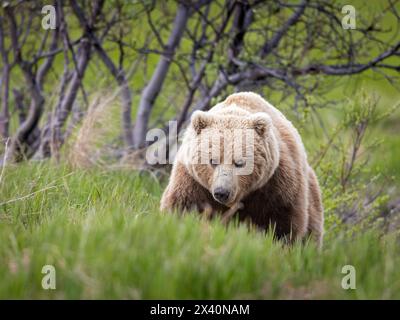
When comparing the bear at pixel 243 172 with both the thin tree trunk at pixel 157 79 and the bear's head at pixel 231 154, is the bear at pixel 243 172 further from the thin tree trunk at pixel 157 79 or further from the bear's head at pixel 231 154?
the thin tree trunk at pixel 157 79

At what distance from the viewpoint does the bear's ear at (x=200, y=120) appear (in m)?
4.70

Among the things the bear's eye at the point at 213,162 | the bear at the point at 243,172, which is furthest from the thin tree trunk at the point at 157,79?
the bear's eye at the point at 213,162

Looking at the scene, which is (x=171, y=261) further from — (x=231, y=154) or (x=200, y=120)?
(x=200, y=120)

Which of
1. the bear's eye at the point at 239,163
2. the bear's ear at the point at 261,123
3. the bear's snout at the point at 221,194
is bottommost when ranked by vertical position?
the bear's snout at the point at 221,194

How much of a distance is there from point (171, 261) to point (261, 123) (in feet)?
5.61

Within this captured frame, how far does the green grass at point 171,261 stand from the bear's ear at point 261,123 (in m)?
0.87

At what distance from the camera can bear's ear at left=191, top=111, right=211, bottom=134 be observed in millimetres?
4695

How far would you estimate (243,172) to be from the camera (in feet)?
14.9

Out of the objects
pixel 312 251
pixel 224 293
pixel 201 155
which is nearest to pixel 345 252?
pixel 312 251

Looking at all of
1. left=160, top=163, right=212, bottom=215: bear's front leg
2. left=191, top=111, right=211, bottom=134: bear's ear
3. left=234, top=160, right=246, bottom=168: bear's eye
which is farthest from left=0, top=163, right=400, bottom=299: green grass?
left=191, top=111, right=211, bottom=134: bear's ear

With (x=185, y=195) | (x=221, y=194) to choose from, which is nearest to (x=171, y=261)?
(x=221, y=194)

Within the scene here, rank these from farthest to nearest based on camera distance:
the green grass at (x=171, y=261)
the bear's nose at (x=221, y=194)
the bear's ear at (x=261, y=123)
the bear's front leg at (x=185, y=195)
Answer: the bear's front leg at (x=185, y=195) → the bear's ear at (x=261, y=123) → the bear's nose at (x=221, y=194) → the green grass at (x=171, y=261)
